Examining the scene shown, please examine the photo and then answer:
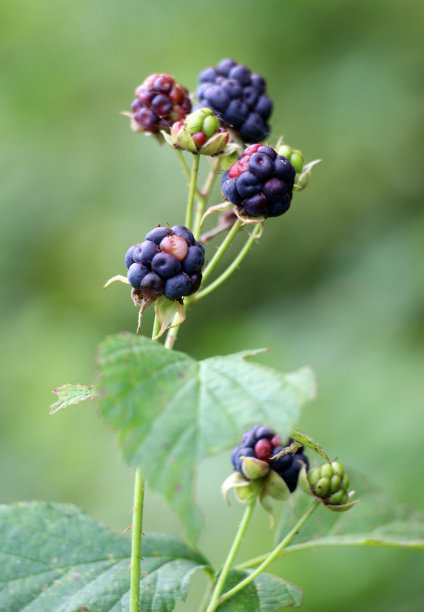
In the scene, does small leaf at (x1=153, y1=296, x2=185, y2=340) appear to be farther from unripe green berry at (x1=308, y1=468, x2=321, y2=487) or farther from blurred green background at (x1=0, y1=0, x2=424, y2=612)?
blurred green background at (x1=0, y1=0, x2=424, y2=612)

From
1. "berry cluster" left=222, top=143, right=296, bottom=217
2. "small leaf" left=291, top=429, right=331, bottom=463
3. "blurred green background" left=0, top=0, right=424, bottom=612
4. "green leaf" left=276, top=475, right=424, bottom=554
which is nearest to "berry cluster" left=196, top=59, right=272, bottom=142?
"berry cluster" left=222, top=143, right=296, bottom=217

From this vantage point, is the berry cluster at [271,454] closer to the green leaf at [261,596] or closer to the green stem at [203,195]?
the green leaf at [261,596]

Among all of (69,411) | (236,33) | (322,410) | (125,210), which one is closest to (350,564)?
(322,410)

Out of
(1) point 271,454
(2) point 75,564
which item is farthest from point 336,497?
(2) point 75,564

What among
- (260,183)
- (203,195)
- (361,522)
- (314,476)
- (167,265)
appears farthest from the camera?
(361,522)

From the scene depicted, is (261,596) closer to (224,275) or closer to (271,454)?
(271,454)

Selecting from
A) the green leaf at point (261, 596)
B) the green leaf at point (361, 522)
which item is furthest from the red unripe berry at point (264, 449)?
the green leaf at point (361, 522)

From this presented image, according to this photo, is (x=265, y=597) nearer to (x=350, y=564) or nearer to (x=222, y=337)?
(x=350, y=564)
